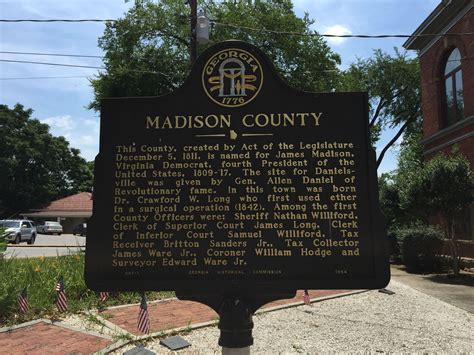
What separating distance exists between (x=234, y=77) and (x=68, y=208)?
180 feet

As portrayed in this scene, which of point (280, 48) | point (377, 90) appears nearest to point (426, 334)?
point (280, 48)

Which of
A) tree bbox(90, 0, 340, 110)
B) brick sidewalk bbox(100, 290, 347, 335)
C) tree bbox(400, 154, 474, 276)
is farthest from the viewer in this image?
tree bbox(90, 0, 340, 110)

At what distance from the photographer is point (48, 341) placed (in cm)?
593

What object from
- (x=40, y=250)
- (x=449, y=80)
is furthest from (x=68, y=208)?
(x=449, y=80)

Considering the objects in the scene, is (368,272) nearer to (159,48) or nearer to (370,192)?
(370,192)

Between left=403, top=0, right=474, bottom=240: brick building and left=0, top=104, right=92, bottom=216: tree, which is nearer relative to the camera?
left=403, top=0, right=474, bottom=240: brick building

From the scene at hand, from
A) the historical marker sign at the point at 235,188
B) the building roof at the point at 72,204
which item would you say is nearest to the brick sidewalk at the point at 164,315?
the historical marker sign at the point at 235,188

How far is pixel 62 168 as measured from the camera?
200 feet

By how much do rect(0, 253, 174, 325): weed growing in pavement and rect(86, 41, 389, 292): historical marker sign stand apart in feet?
13.7

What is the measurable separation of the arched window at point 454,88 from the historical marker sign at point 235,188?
1630cm

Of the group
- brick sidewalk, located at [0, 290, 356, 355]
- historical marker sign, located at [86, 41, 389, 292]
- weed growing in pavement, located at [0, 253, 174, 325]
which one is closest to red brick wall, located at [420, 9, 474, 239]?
brick sidewalk, located at [0, 290, 356, 355]

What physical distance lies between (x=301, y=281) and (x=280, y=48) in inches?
851

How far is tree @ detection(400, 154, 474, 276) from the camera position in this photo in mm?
13844

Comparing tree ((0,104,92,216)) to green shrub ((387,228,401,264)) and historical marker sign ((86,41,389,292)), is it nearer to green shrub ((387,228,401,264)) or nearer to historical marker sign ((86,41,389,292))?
green shrub ((387,228,401,264))
